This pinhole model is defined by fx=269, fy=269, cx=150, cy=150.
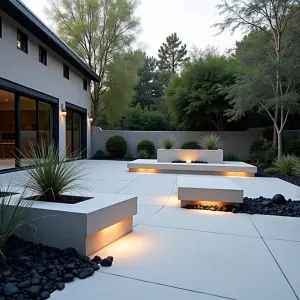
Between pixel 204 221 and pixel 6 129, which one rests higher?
pixel 6 129

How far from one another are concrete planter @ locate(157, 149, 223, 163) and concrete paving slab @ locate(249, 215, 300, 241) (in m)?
6.04

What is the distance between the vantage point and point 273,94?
10375 millimetres

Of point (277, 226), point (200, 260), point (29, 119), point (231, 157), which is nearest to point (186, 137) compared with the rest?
point (231, 157)

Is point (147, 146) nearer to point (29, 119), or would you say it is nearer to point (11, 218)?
point (29, 119)

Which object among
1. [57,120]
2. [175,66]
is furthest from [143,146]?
[175,66]

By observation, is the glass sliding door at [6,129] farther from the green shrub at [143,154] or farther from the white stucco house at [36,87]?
the green shrub at [143,154]

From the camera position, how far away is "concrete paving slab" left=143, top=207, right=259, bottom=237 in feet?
11.7

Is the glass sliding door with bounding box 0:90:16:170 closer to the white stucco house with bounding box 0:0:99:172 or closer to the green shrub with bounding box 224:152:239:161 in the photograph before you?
the white stucco house with bounding box 0:0:99:172

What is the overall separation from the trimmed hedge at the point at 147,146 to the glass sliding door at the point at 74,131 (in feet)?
9.98

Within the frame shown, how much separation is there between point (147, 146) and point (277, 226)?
35.9ft

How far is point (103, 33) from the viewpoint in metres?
16.1

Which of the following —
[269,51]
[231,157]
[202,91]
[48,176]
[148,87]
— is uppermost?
[148,87]

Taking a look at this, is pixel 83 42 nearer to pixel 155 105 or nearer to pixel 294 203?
pixel 155 105

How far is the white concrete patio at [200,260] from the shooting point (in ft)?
6.79
